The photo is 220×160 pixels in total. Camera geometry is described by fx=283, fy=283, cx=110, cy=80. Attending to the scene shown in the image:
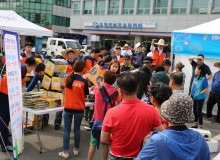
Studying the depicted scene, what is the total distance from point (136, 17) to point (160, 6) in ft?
11.6

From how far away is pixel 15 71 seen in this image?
396 cm

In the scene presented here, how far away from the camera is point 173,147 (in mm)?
1839

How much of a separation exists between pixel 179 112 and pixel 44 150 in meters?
3.74

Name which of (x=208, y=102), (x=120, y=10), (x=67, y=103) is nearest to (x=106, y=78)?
(x=67, y=103)

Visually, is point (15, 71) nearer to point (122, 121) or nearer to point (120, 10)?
point (122, 121)

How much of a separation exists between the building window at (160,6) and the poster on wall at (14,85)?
31.7 m

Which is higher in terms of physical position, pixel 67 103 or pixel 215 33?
pixel 215 33

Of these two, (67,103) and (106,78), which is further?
(67,103)

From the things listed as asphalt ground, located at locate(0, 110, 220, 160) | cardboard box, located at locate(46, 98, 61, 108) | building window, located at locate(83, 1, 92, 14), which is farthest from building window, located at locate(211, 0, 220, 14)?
cardboard box, located at locate(46, 98, 61, 108)

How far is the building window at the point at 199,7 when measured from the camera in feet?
98.6

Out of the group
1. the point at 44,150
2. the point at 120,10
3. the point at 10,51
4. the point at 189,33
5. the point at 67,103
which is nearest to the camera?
the point at 10,51

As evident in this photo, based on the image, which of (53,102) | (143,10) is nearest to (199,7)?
(143,10)

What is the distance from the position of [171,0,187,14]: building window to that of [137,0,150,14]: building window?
3767 millimetres

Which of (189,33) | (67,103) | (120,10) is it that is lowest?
(67,103)
